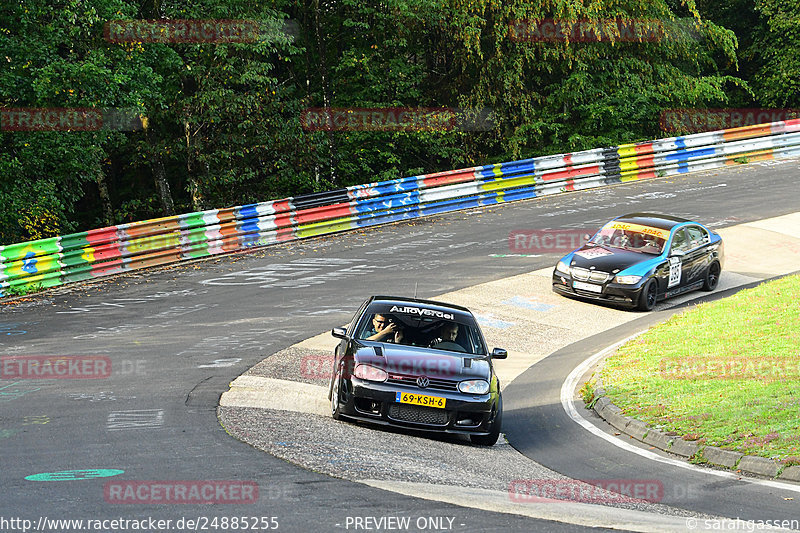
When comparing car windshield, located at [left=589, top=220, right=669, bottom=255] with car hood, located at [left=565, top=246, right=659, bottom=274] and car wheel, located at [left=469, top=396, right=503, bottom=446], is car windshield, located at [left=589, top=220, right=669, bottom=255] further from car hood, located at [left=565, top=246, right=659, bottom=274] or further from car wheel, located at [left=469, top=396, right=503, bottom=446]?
car wheel, located at [left=469, top=396, right=503, bottom=446]

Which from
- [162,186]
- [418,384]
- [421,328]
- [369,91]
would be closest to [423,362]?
[418,384]

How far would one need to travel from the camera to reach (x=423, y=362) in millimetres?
10562

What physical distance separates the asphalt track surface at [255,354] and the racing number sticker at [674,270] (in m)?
2.66

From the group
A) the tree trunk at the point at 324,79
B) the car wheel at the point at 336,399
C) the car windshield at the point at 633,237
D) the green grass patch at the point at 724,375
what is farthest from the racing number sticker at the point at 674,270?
the tree trunk at the point at 324,79

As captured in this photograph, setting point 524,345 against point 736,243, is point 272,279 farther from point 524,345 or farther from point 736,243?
point 736,243

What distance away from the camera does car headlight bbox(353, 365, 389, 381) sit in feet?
34.1

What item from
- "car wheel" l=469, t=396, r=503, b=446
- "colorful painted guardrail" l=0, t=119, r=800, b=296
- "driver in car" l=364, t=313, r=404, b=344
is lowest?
"car wheel" l=469, t=396, r=503, b=446

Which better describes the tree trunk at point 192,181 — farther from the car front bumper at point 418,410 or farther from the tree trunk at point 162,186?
the car front bumper at point 418,410

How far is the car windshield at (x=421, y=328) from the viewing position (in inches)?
443

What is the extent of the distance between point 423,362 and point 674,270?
32.9 feet

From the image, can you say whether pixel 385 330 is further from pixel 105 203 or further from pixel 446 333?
pixel 105 203

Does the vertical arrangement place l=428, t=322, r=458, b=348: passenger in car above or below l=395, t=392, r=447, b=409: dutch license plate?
above

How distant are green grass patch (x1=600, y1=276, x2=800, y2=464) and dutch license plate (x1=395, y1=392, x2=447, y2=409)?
2.86 metres

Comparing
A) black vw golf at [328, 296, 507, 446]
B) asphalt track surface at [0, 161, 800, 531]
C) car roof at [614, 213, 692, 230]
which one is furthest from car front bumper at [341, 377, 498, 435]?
car roof at [614, 213, 692, 230]
